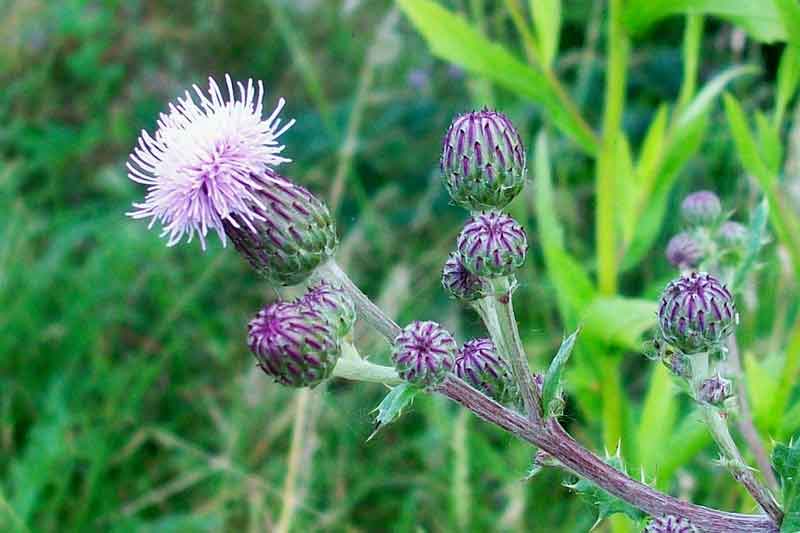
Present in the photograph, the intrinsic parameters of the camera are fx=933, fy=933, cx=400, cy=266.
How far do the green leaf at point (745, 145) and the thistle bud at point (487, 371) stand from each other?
38.7 inches

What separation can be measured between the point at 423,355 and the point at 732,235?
1.08 metres

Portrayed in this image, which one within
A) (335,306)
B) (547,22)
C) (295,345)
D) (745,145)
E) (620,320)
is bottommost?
(295,345)

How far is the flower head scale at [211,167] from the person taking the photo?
5.08 ft

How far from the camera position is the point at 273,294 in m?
4.07

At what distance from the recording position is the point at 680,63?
4.16m

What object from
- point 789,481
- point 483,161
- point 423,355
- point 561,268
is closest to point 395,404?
point 423,355

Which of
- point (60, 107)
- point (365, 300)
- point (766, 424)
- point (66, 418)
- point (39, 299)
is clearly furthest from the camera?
point (60, 107)

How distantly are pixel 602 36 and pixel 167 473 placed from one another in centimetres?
311

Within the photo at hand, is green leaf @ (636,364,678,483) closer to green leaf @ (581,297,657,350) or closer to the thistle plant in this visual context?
green leaf @ (581,297,657,350)

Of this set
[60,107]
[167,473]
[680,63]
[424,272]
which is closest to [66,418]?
[167,473]

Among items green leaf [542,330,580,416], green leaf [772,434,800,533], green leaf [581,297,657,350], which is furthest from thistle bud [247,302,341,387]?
green leaf [581,297,657,350]

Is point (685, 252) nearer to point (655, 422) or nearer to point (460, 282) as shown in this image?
point (655, 422)

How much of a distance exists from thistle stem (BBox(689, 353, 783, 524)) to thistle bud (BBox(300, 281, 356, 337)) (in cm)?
55

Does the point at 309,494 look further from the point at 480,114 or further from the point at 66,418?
the point at 480,114
